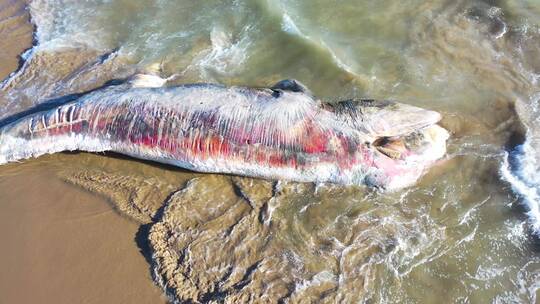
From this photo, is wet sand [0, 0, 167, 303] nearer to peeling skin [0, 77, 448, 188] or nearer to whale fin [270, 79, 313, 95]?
peeling skin [0, 77, 448, 188]

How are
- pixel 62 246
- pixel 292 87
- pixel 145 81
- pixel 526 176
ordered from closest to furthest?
pixel 526 176 → pixel 62 246 → pixel 292 87 → pixel 145 81


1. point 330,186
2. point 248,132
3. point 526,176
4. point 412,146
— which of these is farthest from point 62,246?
point 526,176

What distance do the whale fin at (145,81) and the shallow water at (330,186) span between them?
0.33 meters

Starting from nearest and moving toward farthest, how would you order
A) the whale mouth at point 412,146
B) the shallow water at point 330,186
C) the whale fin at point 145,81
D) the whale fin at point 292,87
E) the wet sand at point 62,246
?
the shallow water at point 330,186 → the wet sand at point 62,246 → the whale mouth at point 412,146 → the whale fin at point 292,87 → the whale fin at point 145,81

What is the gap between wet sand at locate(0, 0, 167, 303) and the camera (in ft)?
16.2

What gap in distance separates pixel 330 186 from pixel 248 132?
1.14 m

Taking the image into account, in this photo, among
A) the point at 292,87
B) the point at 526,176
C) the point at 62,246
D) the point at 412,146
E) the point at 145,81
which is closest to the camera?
the point at 526,176

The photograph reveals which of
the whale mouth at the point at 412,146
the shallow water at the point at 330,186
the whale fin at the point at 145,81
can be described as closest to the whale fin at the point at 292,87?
the shallow water at the point at 330,186

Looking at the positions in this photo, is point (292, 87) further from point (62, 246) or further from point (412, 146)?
point (62, 246)

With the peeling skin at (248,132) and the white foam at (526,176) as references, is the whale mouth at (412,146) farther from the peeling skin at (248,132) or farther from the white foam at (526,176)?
the white foam at (526,176)

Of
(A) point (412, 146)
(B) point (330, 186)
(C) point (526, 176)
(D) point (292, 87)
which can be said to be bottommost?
(B) point (330, 186)

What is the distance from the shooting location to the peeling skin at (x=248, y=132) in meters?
5.44

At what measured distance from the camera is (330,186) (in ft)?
18.1

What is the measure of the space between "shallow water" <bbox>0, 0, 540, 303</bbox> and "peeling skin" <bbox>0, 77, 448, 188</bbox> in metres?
0.24
